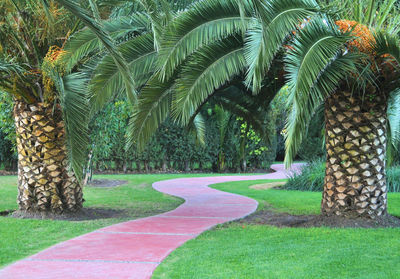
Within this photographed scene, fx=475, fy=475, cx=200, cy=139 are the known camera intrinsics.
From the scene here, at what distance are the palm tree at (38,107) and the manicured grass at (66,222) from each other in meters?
0.64

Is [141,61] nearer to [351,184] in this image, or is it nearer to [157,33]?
[157,33]

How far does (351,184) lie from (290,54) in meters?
2.48

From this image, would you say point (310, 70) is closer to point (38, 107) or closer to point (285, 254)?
point (285, 254)

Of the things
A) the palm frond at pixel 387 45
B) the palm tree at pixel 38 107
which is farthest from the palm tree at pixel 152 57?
the palm frond at pixel 387 45

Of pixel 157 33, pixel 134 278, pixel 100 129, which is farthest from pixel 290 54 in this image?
pixel 100 129

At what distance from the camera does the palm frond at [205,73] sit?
7.09 metres

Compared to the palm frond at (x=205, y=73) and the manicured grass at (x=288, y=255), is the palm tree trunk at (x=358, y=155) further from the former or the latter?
the palm frond at (x=205, y=73)

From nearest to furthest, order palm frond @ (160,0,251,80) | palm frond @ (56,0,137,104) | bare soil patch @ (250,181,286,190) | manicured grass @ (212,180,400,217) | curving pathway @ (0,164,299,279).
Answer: palm frond @ (56,0,137,104)
curving pathway @ (0,164,299,279)
palm frond @ (160,0,251,80)
manicured grass @ (212,180,400,217)
bare soil patch @ (250,181,286,190)

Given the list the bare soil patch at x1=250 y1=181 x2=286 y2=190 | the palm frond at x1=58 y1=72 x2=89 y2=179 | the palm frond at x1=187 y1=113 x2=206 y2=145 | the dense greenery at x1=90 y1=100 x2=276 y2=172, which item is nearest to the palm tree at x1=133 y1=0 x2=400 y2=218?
the palm frond at x1=58 y1=72 x2=89 y2=179

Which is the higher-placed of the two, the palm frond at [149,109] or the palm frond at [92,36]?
the palm frond at [92,36]

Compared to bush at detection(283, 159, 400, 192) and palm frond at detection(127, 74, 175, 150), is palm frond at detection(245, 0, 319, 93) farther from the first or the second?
bush at detection(283, 159, 400, 192)

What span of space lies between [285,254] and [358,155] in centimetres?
276

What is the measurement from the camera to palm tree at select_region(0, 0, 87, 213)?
838 cm

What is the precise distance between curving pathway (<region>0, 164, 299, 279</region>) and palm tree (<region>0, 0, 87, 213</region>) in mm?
1542
